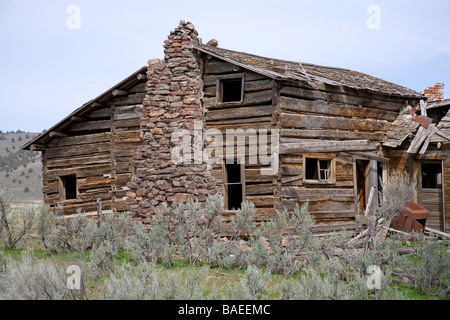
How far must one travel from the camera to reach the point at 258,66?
14.1 m

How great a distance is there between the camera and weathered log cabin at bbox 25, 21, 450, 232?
44.4 ft

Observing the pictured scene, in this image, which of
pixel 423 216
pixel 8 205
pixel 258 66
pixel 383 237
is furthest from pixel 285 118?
pixel 8 205

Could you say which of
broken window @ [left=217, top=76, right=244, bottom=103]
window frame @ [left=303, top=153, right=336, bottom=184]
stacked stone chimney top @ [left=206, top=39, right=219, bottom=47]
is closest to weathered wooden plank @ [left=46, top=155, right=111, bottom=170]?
broken window @ [left=217, top=76, right=244, bottom=103]

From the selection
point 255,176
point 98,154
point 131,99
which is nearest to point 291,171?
point 255,176

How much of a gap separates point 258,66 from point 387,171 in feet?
20.2

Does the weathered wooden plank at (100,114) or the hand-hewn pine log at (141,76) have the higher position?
the hand-hewn pine log at (141,76)

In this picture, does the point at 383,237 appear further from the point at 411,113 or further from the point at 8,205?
the point at 8,205

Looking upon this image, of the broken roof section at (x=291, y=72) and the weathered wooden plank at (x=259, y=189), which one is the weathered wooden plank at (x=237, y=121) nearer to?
the broken roof section at (x=291, y=72)

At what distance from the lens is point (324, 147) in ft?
44.5

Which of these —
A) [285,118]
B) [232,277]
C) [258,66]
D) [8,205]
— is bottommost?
[232,277]

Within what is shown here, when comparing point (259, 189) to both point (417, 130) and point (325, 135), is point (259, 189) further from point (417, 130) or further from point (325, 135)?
point (417, 130)

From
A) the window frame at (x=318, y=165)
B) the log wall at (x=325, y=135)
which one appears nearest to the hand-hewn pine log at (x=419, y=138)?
the log wall at (x=325, y=135)

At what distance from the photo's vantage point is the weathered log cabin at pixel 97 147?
16.6 metres

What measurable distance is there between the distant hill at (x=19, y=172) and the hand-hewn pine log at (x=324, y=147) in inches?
1101
